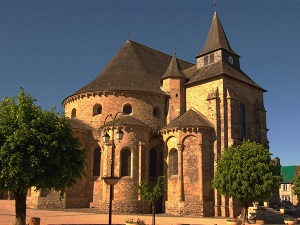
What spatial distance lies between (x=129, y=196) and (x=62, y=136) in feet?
45.8

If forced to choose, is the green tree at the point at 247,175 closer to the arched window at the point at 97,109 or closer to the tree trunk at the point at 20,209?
the arched window at the point at 97,109

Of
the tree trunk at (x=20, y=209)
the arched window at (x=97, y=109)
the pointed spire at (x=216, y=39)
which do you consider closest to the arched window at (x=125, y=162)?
the arched window at (x=97, y=109)

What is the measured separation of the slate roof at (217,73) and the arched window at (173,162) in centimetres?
Answer: 863

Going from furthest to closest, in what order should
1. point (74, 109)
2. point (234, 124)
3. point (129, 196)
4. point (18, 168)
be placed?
point (74, 109), point (234, 124), point (129, 196), point (18, 168)

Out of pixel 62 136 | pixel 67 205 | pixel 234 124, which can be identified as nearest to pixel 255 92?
pixel 234 124

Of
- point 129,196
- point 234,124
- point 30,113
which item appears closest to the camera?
point 30,113

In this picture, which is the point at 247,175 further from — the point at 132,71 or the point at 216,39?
the point at 216,39

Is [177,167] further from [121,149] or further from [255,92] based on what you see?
[255,92]

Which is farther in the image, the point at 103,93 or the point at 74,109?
the point at 74,109

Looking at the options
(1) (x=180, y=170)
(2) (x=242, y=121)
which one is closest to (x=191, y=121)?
(1) (x=180, y=170)

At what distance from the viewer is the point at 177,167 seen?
114 ft

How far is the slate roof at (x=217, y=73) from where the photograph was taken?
38000 millimetres

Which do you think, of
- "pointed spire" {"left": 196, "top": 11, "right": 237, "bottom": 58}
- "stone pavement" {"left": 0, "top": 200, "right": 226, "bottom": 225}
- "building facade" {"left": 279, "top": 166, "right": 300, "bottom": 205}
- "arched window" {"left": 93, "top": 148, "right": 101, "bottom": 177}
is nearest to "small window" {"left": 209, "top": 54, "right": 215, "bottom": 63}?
"pointed spire" {"left": 196, "top": 11, "right": 237, "bottom": 58}

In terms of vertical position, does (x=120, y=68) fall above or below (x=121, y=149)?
above
